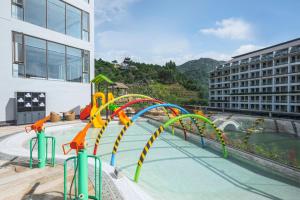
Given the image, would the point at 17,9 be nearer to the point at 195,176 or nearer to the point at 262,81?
the point at 195,176

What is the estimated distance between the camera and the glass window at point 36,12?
1555 cm

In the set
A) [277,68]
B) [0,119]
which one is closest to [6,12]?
[0,119]

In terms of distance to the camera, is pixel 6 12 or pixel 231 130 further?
pixel 231 130

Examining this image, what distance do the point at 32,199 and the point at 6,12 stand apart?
14.4 m

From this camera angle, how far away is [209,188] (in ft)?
19.4

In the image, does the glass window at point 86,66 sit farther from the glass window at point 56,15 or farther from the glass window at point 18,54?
the glass window at point 18,54

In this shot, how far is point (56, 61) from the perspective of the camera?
1800cm

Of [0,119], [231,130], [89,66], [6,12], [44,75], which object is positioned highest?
[6,12]

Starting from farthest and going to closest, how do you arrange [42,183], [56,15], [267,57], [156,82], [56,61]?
[156,82]
[267,57]
[56,61]
[56,15]
[42,183]

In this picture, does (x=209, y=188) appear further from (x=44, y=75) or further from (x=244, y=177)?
(x=44, y=75)

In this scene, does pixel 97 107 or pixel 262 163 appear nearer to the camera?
pixel 262 163

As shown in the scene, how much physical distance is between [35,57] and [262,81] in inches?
1781

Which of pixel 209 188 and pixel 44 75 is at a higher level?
pixel 44 75

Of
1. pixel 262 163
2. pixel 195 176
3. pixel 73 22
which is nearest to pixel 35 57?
pixel 73 22
